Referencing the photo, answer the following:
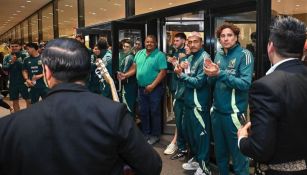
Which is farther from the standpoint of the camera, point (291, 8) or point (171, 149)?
point (171, 149)

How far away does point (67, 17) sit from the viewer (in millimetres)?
10609

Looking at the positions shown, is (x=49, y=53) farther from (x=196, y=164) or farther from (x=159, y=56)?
(x=159, y=56)

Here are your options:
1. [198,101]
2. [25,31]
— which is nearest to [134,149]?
[198,101]

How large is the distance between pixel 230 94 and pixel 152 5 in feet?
8.95

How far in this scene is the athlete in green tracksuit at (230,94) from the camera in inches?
110

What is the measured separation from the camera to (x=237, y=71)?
113 inches

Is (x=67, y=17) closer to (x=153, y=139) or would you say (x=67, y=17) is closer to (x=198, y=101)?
(x=153, y=139)

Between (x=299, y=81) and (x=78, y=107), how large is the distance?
2.97ft

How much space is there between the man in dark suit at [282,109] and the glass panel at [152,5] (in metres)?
2.58

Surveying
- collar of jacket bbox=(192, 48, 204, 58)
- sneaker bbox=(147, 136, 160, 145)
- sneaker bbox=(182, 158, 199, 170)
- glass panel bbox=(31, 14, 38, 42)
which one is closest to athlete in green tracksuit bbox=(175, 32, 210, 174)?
collar of jacket bbox=(192, 48, 204, 58)

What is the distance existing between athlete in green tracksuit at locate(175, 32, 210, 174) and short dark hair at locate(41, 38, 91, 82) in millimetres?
2130

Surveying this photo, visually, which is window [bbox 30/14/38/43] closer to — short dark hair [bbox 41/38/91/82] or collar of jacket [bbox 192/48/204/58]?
collar of jacket [bbox 192/48/204/58]

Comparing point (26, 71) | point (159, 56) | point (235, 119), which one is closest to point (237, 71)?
point (235, 119)

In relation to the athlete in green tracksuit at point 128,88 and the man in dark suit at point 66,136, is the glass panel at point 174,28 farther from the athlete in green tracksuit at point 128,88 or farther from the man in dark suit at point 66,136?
the man in dark suit at point 66,136
